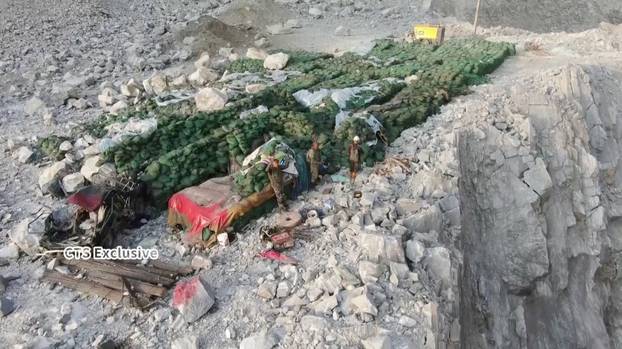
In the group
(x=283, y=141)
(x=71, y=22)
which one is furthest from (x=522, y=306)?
(x=71, y=22)

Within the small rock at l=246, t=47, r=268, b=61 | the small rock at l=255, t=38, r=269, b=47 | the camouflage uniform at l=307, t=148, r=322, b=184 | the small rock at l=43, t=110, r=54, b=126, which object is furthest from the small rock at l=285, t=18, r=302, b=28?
the camouflage uniform at l=307, t=148, r=322, b=184

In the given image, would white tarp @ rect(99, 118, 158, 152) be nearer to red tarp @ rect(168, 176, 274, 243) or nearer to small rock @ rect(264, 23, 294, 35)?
red tarp @ rect(168, 176, 274, 243)

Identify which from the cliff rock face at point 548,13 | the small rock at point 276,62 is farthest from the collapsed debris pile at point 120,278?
the cliff rock face at point 548,13

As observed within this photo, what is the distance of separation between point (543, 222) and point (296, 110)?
20.2 feet

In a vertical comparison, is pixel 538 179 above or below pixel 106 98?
below

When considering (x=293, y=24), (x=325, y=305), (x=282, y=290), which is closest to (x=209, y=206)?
(x=282, y=290)

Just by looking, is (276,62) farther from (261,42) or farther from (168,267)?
(168,267)

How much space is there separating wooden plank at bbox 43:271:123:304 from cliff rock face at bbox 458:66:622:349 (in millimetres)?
5779

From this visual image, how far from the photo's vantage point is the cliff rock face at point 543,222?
402 inches

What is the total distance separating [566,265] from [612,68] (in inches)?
267

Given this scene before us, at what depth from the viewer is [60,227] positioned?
8922 millimetres

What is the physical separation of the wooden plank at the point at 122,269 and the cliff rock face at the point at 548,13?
21935mm

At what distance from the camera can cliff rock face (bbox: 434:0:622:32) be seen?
71.9 ft

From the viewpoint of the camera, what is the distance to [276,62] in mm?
17109
